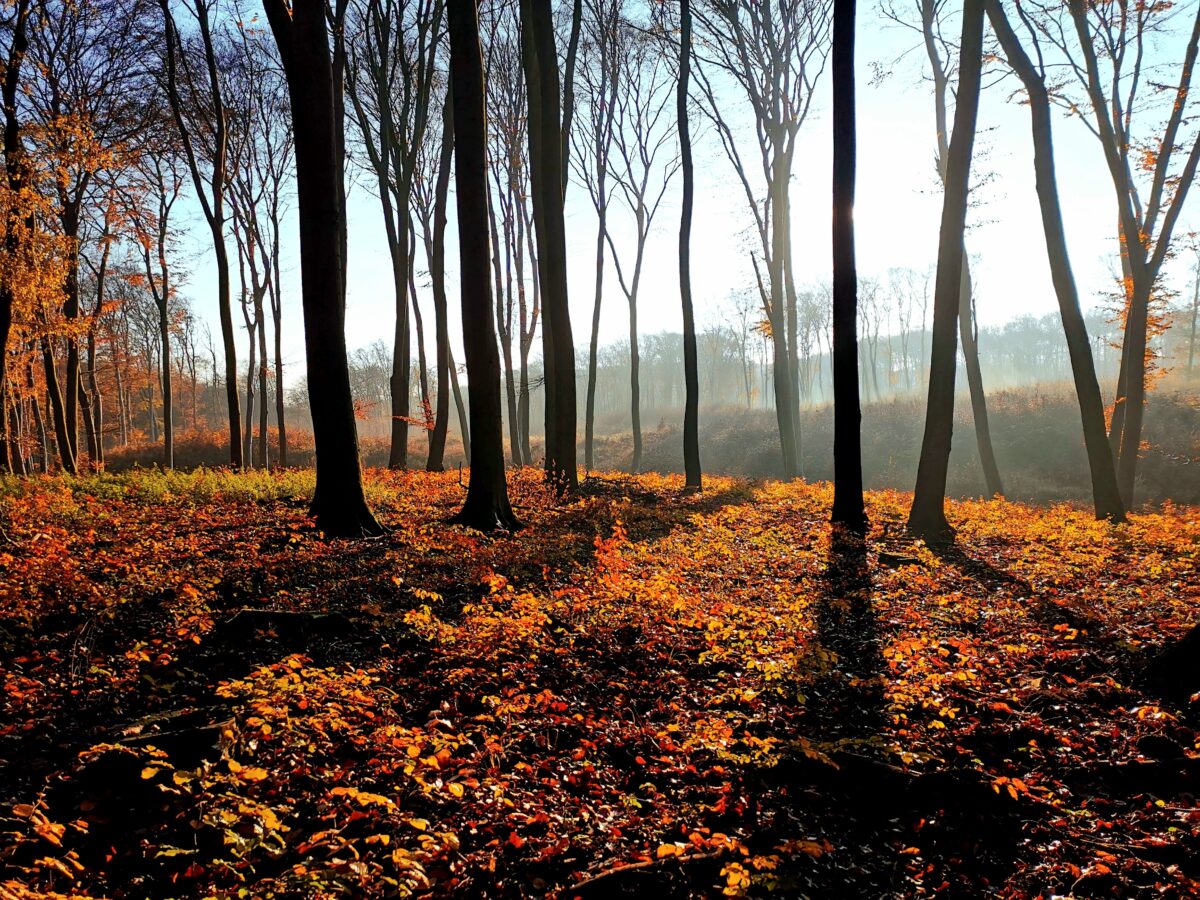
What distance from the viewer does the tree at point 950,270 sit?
10.0m

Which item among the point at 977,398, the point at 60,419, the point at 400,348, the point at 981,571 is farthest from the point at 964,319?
the point at 60,419

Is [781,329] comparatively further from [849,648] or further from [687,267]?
[849,648]

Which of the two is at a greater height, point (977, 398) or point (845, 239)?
point (845, 239)

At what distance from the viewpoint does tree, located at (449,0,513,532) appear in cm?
883

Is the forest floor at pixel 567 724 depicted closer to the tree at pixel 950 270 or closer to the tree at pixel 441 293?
the tree at pixel 950 270

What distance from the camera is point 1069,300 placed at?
1188cm

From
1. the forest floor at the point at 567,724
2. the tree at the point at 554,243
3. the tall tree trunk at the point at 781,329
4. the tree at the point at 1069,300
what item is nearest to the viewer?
the forest floor at the point at 567,724

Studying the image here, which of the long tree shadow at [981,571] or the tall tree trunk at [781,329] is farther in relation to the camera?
the tall tree trunk at [781,329]

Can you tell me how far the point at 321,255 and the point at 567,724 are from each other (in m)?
6.73

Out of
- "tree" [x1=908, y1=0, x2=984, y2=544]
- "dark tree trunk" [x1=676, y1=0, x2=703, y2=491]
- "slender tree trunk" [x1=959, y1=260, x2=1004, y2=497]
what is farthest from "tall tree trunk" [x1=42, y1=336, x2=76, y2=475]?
"slender tree trunk" [x1=959, y1=260, x2=1004, y2=497]

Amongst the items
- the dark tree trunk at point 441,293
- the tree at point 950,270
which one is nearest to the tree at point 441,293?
the dark tree trunk at point 441,293

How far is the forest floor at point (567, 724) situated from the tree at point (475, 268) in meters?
1.56

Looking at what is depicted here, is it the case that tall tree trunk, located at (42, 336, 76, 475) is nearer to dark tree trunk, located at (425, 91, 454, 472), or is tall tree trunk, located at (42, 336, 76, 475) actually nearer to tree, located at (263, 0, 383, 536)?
dark tree trunk, located at (425, 91, 454, 472)

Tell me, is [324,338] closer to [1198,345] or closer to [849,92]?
[849,92]
